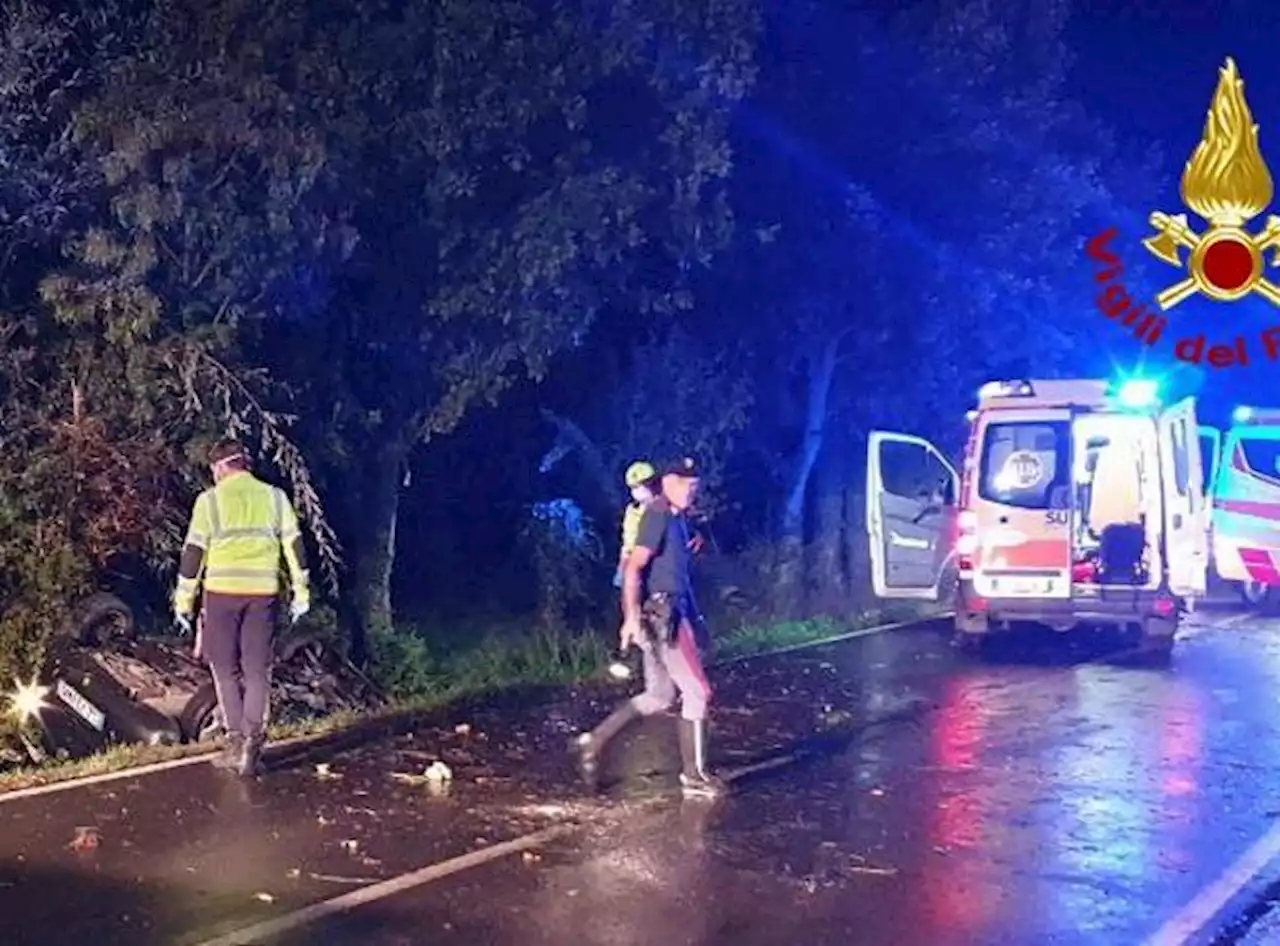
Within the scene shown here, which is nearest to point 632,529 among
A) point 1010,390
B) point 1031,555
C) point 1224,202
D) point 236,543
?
point 236,543

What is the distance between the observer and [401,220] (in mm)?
12930

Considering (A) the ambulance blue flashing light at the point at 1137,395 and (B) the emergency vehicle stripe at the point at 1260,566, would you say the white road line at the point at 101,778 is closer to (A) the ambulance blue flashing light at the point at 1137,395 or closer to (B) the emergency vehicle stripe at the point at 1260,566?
(A) the ambulance blue flashing light at the point at 1137,395

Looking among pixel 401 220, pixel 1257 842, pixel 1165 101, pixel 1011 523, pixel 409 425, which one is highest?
pixel 1165 101

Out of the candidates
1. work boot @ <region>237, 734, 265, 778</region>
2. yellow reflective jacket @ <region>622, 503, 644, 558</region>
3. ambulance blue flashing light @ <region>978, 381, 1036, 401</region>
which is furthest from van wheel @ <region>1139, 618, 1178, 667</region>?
work boot @ <region>237, 734, 265, 778</region>

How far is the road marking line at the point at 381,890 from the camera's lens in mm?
6758

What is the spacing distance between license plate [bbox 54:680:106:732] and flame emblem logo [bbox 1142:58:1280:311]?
36.7 feet

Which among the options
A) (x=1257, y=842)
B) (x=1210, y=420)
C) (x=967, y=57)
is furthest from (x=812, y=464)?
(x=1210, y=420)

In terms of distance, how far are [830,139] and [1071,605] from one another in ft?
16.8

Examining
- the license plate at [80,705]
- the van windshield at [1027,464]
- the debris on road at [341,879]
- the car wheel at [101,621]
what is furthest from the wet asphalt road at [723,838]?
the van windshield at [1027,464]

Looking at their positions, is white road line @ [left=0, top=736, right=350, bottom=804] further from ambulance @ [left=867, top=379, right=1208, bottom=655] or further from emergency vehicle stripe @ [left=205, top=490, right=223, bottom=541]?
ambulance @ [left=867, top=379, right=1208, bottom=655]

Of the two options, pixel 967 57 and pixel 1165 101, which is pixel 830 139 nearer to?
pixel 967 57

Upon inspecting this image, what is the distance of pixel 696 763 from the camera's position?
9.38 meters

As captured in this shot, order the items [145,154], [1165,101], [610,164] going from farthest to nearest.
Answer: [1165,101]
[610,164]
[145,154]

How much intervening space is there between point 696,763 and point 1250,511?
14131 millimetres
